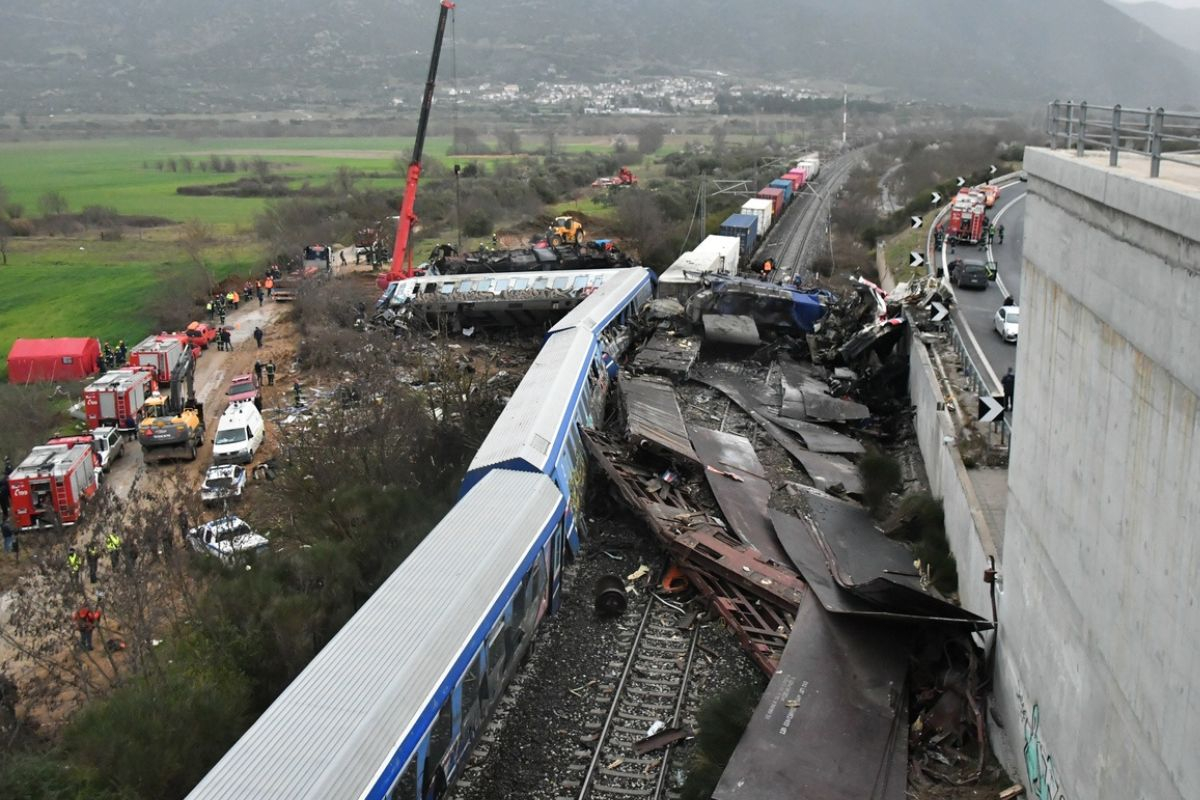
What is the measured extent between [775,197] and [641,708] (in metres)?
50.5

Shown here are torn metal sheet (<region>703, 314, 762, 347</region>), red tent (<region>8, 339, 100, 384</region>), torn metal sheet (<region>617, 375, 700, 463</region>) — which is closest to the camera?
torn metal sheet (<region>617, 375, 700, 463</region>)

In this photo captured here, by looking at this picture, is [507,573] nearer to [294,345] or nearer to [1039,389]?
[1039,389]

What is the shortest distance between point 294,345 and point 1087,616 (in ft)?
112

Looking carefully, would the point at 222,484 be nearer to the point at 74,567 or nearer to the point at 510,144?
the point at 74,567

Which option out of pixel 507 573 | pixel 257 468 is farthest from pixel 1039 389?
pixel 257 468

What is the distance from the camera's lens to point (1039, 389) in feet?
34.7

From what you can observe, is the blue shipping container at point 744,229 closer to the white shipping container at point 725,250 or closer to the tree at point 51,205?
the white shipping container at point 725,250

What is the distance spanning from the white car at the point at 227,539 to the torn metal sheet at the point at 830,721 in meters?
9.16

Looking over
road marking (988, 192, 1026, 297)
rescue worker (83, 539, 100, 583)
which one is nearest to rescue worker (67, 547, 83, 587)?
rescue worker (83, 539, 100, 583)

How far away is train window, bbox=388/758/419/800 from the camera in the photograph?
8983 millimetres

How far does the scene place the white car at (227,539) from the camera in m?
16.9

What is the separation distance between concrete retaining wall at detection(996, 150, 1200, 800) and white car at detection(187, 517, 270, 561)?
38.4ft

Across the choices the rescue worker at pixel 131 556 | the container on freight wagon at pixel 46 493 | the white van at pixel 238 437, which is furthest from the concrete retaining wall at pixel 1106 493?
the white van at pixel 238 437

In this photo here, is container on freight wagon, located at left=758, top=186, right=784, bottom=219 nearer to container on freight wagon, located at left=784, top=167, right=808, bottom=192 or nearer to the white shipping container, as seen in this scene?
container on freight wagon, located at left=784, top=167, right=808, bottom=192
